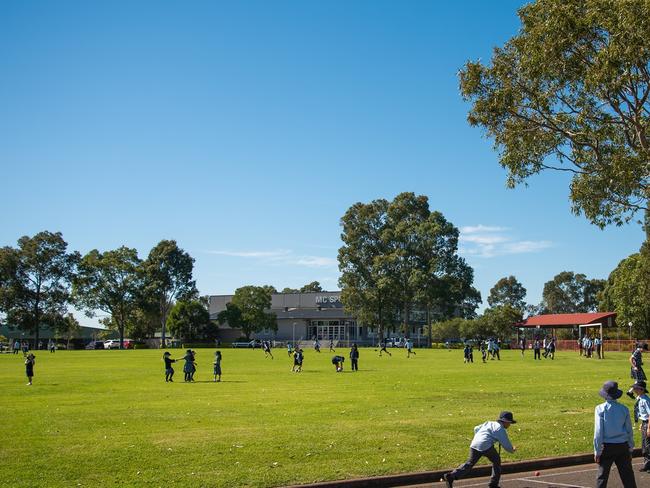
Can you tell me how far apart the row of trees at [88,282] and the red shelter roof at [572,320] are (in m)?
57.1

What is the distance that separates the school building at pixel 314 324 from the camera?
120 metres

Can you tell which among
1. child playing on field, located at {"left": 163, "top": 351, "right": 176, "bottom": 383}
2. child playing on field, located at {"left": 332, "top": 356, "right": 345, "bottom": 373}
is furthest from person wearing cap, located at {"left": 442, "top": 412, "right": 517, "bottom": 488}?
child playing on field, located at {"left": 332, "top": 356, "right": 345, "bottom": 373}

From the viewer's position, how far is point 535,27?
21797 mm

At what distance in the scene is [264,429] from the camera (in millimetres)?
15695

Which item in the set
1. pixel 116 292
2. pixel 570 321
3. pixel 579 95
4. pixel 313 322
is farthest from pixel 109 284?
pixel 579 95

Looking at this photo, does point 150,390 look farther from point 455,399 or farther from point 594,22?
point 594,22

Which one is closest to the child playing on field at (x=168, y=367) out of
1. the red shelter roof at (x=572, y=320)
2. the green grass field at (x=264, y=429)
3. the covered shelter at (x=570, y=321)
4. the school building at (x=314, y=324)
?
the green grass field at (x=264, y=429)

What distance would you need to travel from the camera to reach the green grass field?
454 inches

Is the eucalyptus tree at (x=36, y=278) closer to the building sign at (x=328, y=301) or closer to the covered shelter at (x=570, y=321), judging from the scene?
the building sign at (x=328, y=301)

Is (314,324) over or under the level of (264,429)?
over

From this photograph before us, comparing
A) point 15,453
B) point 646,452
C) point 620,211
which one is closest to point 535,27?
point 620,211

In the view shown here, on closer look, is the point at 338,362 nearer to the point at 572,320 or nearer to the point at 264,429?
the point at 264,429

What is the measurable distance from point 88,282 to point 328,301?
140 ft

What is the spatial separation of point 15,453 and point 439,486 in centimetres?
795
